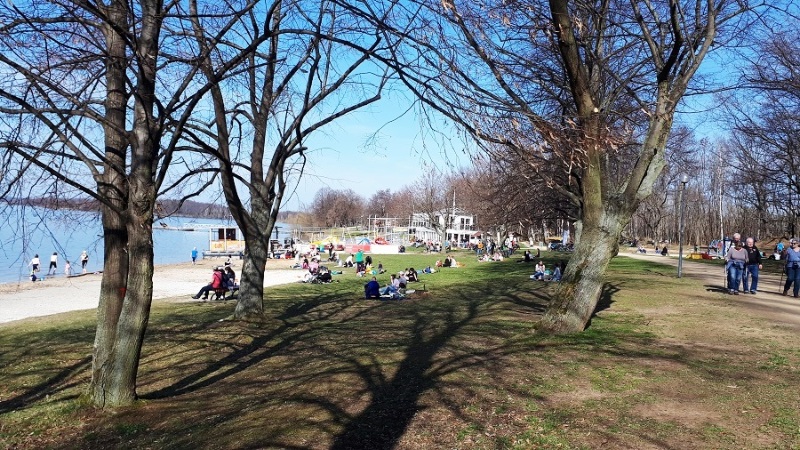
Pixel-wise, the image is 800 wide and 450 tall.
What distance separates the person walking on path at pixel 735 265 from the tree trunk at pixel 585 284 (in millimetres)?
7959

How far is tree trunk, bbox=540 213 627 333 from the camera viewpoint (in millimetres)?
8766

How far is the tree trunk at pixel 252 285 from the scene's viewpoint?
12461mm

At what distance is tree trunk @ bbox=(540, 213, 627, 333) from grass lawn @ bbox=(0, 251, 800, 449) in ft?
1.10

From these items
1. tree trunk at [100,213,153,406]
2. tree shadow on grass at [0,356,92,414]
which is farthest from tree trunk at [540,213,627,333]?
tree shadow on grass at [0,356,92,414]

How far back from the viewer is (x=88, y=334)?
11805 mm

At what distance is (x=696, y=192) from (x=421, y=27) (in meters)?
81.5

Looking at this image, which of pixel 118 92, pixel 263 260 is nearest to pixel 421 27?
pixel 118 92

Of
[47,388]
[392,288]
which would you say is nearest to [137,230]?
[47,388]

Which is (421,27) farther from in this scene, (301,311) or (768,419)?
(301,311)

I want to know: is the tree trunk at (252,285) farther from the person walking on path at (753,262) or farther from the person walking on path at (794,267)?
the person walking on path at (794,267)

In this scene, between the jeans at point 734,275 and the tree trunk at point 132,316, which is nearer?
the tree trunk at point 132,316

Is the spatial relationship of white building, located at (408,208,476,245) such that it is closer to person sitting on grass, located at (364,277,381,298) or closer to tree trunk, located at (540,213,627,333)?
person sitting on grass, located at (364,277,381,298)

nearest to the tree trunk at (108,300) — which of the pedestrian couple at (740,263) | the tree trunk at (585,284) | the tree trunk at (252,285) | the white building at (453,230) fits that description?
the tree trunk at (252,285)

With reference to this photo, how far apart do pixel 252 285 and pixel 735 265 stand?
12878mm
